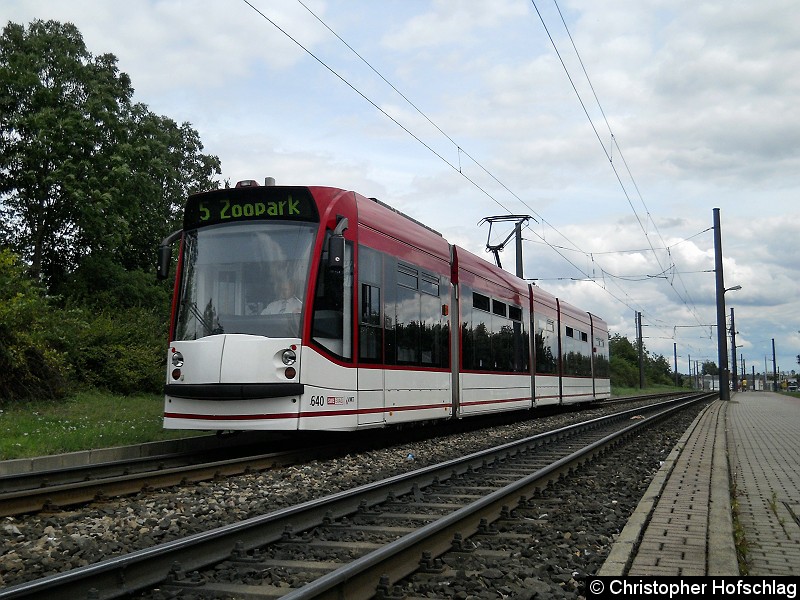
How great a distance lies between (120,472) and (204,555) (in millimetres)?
4462

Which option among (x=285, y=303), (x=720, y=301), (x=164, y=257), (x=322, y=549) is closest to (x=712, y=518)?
(x=322, y=549)

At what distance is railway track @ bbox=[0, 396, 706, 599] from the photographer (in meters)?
4.29

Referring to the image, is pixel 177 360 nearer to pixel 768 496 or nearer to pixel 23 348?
pixel 768 496

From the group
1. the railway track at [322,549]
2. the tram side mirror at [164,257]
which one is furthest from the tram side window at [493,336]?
the railway track at [322,549]

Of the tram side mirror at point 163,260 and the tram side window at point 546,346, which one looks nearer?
the tram side mirror at point 163,260

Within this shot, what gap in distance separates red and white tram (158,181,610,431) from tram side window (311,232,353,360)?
0.05 ft

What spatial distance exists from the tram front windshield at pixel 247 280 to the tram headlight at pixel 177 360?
23 centimetres

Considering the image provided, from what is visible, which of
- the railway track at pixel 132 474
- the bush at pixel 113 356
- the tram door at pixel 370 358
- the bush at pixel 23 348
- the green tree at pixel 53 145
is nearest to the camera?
the railway track at pixel 132 474

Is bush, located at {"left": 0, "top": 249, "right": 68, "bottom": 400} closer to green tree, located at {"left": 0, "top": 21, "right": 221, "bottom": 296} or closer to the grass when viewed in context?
the grass

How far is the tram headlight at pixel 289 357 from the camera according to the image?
9555 mm

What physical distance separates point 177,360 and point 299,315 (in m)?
1.71

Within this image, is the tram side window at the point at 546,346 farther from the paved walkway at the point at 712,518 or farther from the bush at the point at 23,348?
the bush at the point at 23,348

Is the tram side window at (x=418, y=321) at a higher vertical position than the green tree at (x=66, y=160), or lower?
lower

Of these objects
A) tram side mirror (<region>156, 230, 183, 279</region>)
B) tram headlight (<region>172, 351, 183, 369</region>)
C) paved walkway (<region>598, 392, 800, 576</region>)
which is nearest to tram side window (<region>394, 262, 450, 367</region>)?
tram headlight (<region>172, 351, 183, 369</region>)
